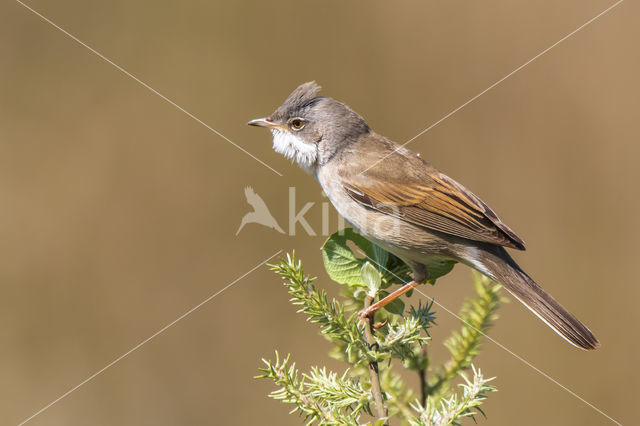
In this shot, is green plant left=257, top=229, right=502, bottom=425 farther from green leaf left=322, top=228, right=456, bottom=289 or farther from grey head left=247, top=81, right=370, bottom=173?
grey head left=247, top=81, right=370, bottom=173

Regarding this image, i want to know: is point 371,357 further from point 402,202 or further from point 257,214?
point 257,214

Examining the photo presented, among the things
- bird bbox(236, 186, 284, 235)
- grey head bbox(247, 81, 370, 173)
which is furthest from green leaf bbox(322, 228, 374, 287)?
bird bbox(236, 186, 284, 235)

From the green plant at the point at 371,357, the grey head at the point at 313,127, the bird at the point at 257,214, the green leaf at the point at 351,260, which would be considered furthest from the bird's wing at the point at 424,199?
the bird at the point at 257,214

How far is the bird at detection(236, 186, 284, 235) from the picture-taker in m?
5.19

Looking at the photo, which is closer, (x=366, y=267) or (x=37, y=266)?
(x=366, y=267)

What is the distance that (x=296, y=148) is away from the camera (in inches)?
155

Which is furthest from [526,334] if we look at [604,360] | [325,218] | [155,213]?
[155,213]

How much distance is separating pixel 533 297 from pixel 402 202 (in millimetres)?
973

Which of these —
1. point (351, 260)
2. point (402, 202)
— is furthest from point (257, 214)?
point (351, 260)

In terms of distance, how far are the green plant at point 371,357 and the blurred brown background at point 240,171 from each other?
9.43ft

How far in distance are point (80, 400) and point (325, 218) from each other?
9.13ft

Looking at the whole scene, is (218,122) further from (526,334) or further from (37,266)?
(526,334)

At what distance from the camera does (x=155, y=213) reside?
5.64m
